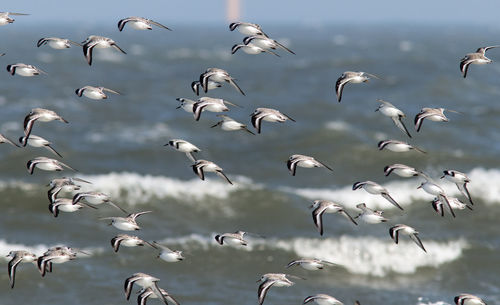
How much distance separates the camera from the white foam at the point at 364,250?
1111 inches

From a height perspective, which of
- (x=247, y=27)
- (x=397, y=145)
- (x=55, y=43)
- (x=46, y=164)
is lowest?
(x=46, y=164)

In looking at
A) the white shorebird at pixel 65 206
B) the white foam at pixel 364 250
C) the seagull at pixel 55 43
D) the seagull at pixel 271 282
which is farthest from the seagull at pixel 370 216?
the white foam at pixel 364 250

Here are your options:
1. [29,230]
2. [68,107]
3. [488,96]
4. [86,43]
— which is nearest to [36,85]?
[68,107]

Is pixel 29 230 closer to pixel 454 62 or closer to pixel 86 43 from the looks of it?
pixel 86 43

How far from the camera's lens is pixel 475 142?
46219 mm

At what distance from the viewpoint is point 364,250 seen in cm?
2953

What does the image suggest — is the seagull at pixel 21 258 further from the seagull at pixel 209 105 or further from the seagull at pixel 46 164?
the seagull at pixel 209 105

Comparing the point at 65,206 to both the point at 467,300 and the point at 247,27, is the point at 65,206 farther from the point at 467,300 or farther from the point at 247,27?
the point at 467,300

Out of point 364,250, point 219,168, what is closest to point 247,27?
point 219,168

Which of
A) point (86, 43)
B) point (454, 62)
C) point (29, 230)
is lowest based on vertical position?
point (29, 230)

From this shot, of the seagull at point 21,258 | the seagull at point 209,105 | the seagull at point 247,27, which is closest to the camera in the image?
the seagull at point 21,258

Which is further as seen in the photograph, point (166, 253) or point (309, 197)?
point (309, 197)

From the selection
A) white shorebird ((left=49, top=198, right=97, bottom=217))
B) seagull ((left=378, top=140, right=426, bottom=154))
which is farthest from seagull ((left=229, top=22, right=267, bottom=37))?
white shorebird ((left=49, top=198, right=97, bottom=217))

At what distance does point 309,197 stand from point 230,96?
98.5 feet
